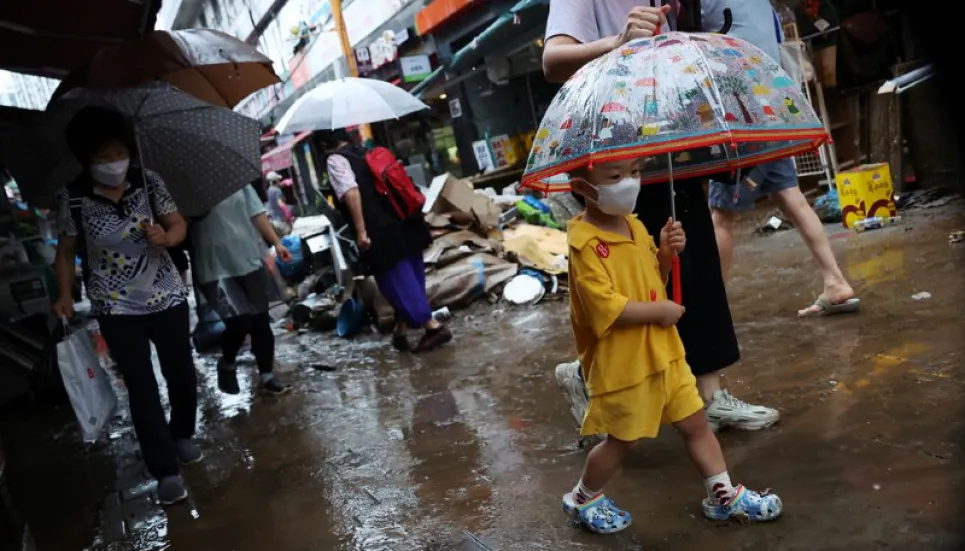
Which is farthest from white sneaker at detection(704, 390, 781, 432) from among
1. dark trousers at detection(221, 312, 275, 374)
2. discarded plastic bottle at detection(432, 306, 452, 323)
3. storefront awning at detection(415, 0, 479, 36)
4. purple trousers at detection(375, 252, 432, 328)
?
storefront awning at detection(415, 0, 479, 36)

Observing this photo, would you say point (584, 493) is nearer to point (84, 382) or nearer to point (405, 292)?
point (84, 382)

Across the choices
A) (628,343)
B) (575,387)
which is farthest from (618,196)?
(575,387)

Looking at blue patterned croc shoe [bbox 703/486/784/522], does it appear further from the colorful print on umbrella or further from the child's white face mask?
the colorful print on umbrella

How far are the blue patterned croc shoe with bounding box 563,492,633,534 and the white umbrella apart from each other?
4.36m

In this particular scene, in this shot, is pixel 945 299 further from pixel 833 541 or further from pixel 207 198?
pixel 207 198

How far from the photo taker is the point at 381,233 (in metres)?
5.86

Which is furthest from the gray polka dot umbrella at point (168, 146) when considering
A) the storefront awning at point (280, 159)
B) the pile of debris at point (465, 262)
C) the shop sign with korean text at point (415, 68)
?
the storefront awning at point (280, 159)

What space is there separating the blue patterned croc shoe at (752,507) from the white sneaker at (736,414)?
0.66 metres

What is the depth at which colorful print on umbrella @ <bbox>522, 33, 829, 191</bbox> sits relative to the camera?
2117mm

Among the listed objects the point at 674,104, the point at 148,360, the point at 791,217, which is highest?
the point at 674,104

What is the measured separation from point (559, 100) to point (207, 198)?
2741 mm

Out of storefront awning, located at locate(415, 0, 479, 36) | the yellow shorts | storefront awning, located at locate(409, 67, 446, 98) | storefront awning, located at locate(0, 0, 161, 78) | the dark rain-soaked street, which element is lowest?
the dark rain-soaked street

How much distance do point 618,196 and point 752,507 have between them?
1.09 meters

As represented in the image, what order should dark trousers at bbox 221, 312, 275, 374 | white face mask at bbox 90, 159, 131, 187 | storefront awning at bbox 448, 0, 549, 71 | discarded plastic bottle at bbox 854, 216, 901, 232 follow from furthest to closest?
1. storefront awning at bbox 448, 0, 549, 71
2. discarded plastic bottle at bbox 854, 216, 901, 232
3. dark trousers at bbox 221, 312, 275, 374
4. white face mask at bbox 90, 159, 131, 187
